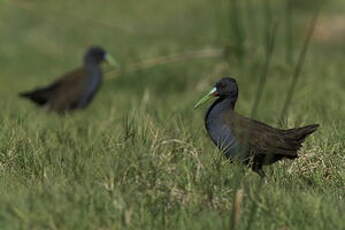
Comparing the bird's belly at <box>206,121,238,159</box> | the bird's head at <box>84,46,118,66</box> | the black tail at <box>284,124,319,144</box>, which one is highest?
the black tail at <box>284,124,319,144</box>

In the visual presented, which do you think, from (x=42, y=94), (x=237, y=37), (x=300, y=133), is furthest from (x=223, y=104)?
(x=237, y=37)

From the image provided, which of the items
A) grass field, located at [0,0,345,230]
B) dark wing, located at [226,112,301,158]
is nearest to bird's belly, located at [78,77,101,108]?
grass field, located at [0,0,345,230]

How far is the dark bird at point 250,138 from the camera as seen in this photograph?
600cm

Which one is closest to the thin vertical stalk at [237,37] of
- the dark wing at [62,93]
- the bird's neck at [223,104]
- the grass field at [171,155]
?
the grass field at [171,155]

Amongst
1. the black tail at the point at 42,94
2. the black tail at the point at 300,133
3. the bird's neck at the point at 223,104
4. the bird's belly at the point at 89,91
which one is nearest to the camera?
the black tail at the point at 300,133

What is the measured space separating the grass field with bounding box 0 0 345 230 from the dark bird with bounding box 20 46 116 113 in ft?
0.83

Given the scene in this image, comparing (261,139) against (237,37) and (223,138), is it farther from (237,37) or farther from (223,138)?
(237,37)

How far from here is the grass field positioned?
15.6 feet

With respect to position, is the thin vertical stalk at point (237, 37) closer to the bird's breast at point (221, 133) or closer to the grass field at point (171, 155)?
the grass field at point (171, 155)

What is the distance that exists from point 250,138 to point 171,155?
60 centimetres

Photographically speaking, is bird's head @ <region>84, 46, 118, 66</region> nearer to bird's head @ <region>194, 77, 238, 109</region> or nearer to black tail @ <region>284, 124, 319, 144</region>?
bird's head @ <region>194, 77, 238, 109</region>

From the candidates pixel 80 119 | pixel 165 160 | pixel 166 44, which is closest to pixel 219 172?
→ pixel 165 160

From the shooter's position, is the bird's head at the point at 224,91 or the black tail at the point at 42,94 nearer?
the bird's head at the point at 224,91

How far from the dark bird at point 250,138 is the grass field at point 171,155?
0.11 meters
